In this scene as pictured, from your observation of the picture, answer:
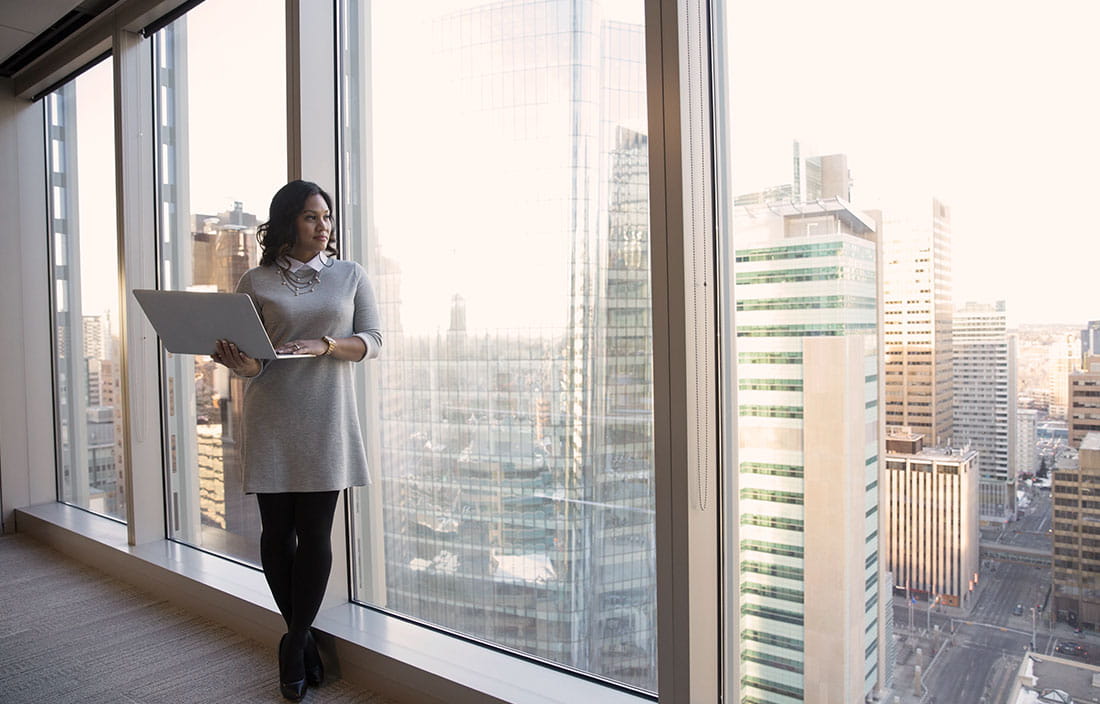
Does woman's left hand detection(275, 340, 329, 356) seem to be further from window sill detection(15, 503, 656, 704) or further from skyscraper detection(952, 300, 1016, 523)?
skyscraper detection(952, 300, 1016, 523)

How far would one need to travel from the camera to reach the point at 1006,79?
4.28ft

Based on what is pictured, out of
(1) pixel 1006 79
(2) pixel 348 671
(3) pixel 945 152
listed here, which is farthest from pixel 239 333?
(1) pixel 1006 79

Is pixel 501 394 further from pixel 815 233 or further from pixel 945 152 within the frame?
pixel 945 152

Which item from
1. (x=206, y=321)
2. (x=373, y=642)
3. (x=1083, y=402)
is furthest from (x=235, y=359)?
(x=1083, y=402)

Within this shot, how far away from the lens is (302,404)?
1.99 meters

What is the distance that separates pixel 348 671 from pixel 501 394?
3.16ft

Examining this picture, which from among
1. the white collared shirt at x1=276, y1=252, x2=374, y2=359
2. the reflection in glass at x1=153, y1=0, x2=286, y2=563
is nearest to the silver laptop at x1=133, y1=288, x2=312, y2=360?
the white collared shirt at x1=276, y1=252, x2=374, y2=359

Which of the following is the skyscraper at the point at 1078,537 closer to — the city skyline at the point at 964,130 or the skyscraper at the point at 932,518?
the skyscraper at the point at 932,518

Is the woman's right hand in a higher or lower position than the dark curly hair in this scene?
lower

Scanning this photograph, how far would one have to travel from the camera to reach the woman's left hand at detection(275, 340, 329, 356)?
1903 mm

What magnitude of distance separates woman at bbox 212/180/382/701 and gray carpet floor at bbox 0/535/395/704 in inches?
8.4

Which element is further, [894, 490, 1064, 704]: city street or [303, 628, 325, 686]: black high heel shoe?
[303, 628, 325, 686]: black high heel shoe

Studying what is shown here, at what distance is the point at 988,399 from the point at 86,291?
438 centimetres

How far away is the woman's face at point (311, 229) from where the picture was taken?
6.73 feet
